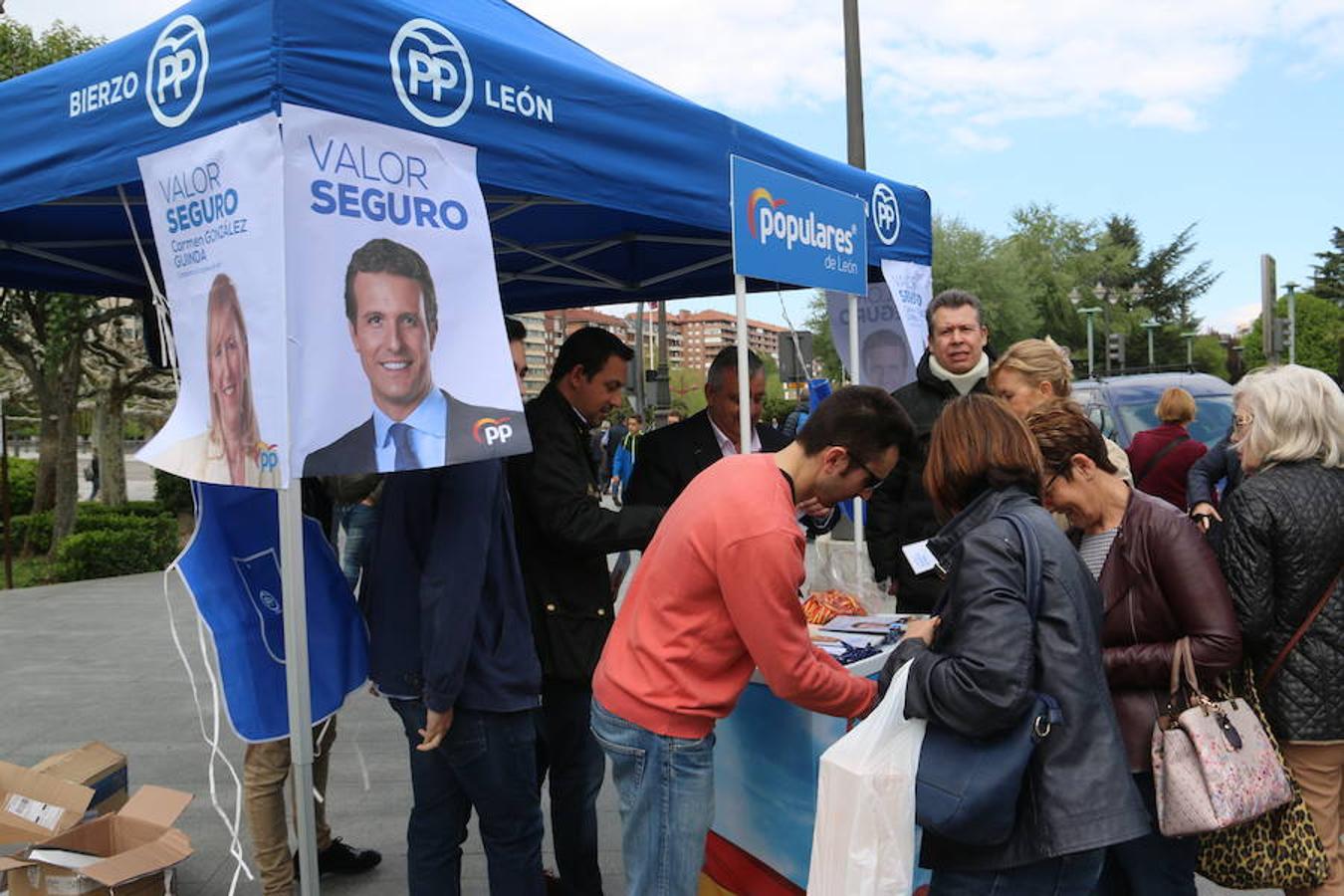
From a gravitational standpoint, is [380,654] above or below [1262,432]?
below

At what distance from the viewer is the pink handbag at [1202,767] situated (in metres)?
2.26

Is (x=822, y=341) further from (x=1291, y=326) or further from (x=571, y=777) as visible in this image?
(x=571, y=777)

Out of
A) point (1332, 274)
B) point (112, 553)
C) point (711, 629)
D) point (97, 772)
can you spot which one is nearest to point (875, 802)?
point (711, 629)

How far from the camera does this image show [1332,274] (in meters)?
69.1

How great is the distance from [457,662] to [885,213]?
3036 millimetres

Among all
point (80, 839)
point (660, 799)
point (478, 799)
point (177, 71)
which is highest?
point (177, 71)

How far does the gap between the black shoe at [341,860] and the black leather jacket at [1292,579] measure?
3073mm

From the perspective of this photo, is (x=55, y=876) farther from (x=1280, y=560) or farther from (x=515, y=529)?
(x=1280, y=560)

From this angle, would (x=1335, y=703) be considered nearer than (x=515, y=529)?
Yes

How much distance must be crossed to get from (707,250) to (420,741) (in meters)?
3.21

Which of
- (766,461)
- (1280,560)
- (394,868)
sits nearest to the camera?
(766,461)

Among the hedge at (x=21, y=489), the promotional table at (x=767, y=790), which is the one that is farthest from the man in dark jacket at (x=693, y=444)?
the hedge at (x=21, y=489)

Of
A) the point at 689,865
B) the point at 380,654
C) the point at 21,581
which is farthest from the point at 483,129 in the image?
the point at 21,581

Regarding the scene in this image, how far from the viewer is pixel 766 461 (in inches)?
88.2
